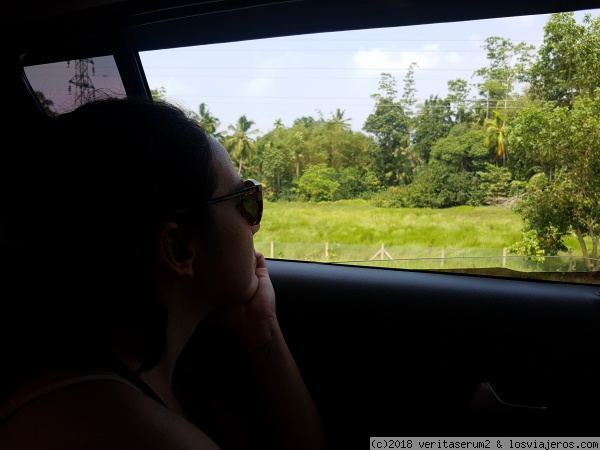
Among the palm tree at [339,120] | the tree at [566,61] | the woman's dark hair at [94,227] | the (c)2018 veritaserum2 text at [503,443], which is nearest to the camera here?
the woman's dark hair at [94,227]

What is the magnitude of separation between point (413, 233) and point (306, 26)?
113 cm

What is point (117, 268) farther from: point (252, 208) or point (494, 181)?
point (494, 181)

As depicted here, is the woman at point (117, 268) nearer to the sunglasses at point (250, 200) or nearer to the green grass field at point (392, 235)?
the sunglasses at point (250, 200)

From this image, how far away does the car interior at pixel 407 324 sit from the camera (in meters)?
1.81

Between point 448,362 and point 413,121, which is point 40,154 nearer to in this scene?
point 448,362

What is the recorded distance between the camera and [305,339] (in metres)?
2.25

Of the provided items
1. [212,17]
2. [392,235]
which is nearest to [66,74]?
[212,17]

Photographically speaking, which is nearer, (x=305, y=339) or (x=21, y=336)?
(x=21, y=336)

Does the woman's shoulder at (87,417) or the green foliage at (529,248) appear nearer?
the woman's shoulder at (87,417)

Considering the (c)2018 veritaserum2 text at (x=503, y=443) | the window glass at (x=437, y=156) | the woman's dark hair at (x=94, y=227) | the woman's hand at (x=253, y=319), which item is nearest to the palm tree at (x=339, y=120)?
the window glass at (x=437, y=156)

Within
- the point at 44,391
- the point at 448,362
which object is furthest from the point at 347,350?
the point at 44,391

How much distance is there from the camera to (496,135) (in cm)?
240

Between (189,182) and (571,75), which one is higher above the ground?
A: (571,75)

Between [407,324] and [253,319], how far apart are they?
736mm
